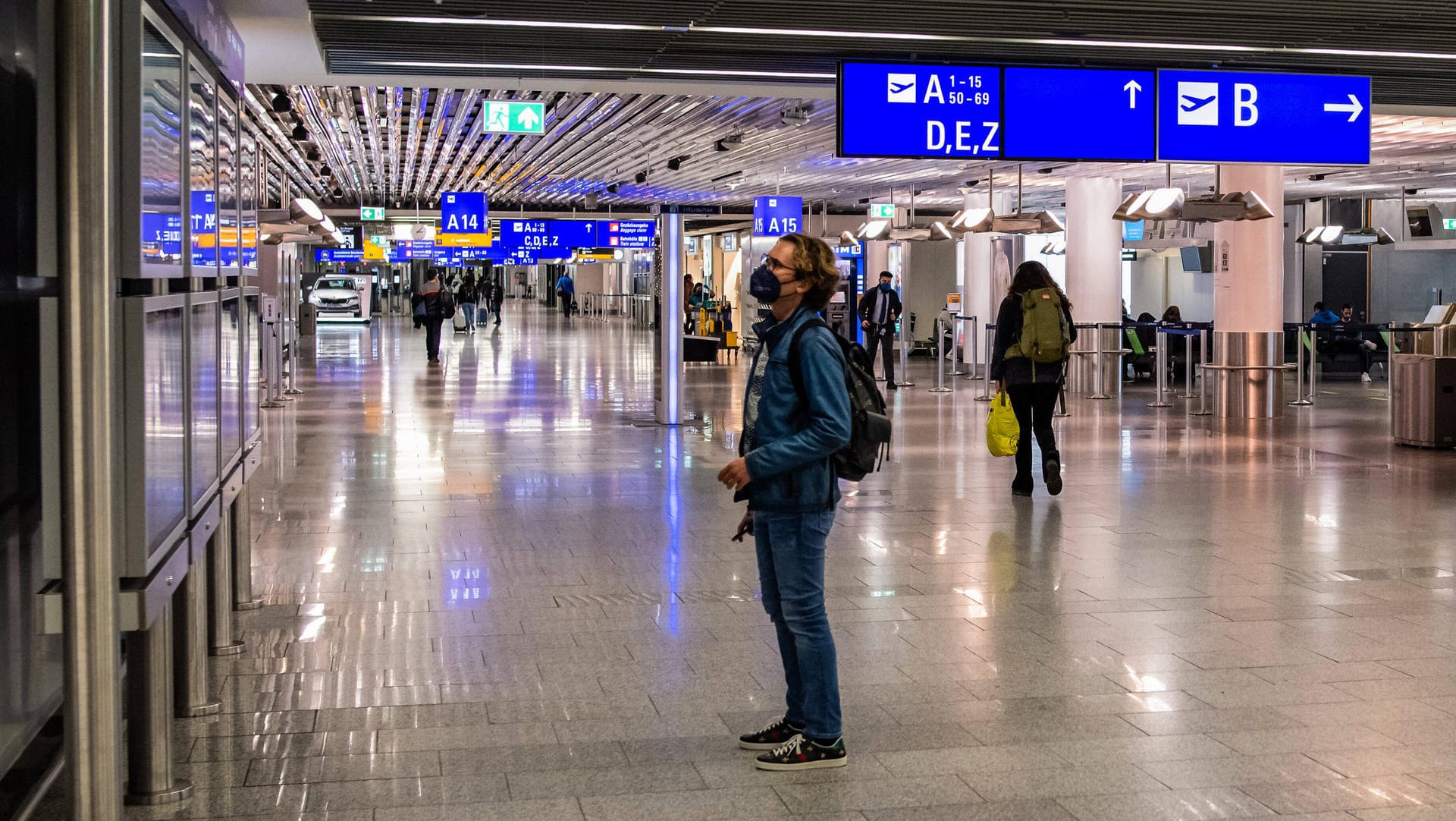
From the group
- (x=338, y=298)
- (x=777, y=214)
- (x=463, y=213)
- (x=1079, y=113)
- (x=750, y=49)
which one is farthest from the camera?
(x=338, y=298)

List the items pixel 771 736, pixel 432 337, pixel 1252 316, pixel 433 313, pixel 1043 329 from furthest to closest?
pixel 433 313, pixel 432 337, pixel 1252 316, pixel 1043 329, pixel 771 736

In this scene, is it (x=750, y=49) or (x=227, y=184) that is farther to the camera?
(x=750, y=49)

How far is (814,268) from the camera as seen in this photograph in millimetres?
4332

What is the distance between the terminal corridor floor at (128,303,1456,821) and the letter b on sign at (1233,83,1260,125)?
258cm

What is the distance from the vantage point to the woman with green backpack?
389 inches

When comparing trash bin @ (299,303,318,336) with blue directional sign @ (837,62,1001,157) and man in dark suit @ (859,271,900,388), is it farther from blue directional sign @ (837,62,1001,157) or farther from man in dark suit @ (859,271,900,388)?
blue directional sign @ (837,62,1001,157)

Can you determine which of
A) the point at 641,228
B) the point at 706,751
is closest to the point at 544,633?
the point at 706,751

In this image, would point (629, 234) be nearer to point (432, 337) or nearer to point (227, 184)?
point (432, 337)

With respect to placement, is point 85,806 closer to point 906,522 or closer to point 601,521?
point 601,521

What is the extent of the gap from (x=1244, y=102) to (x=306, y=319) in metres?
31.0

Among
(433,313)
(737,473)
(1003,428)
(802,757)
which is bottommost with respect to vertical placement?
(802,757)

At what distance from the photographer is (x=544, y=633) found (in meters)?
6.08

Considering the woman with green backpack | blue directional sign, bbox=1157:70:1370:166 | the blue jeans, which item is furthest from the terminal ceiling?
the blue jeans

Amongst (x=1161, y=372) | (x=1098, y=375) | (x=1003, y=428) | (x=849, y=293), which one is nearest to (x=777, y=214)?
(x=849, y=293)
